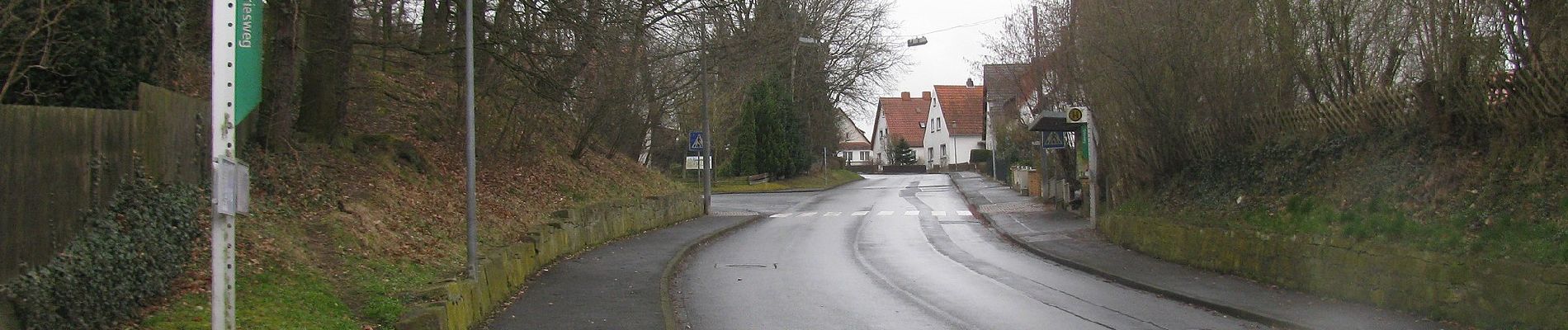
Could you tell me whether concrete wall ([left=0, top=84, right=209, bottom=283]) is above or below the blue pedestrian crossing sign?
Answer: below

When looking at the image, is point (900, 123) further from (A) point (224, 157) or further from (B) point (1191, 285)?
(A) point (224, 157)

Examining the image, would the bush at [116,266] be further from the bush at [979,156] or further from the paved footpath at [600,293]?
the bush at [979,156]

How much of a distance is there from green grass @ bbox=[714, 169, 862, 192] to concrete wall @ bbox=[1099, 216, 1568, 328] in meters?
33.7

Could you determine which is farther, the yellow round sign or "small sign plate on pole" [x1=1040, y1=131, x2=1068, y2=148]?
"small sign plate on pole" [x1=1040, y1=131, x2=1068, y2=148]

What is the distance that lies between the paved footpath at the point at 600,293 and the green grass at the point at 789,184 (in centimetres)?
2928

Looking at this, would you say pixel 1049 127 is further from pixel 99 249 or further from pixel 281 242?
pixel 99 249

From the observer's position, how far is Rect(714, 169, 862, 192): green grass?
47.3 meters

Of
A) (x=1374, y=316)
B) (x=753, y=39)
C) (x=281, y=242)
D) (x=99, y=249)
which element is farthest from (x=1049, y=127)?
(x=99, y=249)

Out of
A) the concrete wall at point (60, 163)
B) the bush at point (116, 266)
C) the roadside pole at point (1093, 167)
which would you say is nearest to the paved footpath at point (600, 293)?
the bush at point (116, 266)

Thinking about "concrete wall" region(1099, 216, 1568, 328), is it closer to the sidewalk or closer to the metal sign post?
the sidewalk

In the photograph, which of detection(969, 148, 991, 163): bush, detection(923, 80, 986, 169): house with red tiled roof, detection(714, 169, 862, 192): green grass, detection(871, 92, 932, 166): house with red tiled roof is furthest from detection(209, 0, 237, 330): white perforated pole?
detection(871, 92, 932, 166): house with red tiled roof

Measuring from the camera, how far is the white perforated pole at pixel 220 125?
456 centimetres

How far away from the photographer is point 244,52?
197 inches

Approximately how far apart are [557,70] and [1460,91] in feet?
34.7
